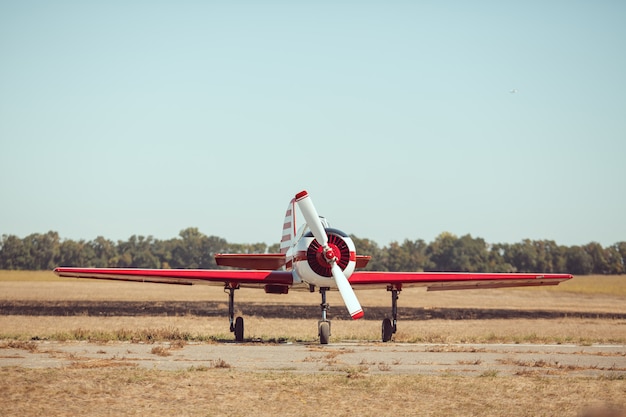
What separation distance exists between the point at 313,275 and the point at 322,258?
1.86 ft

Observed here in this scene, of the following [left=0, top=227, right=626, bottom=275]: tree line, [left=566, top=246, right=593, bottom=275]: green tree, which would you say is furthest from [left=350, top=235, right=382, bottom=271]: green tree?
[left=566, top=246, right=593, bottom=275]: green tree

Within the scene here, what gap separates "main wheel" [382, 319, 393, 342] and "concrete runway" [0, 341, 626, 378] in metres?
1.78

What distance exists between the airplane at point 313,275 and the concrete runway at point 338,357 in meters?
1.88

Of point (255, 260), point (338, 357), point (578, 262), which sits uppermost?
point (578, 262)

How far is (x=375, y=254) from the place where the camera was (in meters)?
179

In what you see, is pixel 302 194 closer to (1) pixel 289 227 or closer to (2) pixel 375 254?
(1) pixel 289 227

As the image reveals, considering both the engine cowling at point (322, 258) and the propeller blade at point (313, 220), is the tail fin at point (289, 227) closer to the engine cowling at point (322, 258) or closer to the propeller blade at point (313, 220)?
the engine cowling at point (322, 258)

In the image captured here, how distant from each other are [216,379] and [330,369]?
2.81 m

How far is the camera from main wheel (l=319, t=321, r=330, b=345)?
21875 millimetres

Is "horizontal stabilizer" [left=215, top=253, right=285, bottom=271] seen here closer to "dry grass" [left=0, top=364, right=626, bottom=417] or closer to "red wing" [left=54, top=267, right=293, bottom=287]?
"red wing" [left=54, top=267, right=293, bottom=287]

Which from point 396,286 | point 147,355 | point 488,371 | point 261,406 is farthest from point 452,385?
point 396,286

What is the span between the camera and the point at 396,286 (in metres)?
25.5

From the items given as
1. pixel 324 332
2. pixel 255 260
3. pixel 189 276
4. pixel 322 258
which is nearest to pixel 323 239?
pixel 322 258

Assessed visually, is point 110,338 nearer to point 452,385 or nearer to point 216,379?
point 216,379
